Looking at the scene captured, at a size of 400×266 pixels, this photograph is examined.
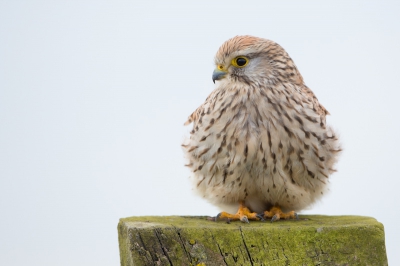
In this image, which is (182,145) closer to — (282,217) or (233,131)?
(233,131)

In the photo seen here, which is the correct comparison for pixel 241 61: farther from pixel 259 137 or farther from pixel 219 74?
pixel 259 137

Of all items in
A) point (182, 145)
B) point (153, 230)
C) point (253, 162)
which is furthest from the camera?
point (182, 145)

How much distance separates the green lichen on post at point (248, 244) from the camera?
3736mm

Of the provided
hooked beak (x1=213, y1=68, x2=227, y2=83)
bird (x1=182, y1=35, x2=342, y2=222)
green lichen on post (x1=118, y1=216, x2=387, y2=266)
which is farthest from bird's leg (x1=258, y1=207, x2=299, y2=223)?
hooked beak (x1=213, y1=68, x2=227, y2=83)

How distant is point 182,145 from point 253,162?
2.81ft

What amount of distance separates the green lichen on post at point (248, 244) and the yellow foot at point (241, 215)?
57 cm

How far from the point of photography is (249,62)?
502 cm

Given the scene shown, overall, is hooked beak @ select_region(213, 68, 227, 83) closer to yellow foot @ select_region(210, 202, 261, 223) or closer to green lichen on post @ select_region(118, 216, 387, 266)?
yellow foot @ select_region(210, 202, 261, 223)

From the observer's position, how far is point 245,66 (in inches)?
198

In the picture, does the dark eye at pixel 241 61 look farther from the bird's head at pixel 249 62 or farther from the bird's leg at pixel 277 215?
the bird's leg at pixel 277 215

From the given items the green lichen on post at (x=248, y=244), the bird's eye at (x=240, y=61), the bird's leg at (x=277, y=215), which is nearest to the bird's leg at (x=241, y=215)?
the bird's leg at (x=277, y=215)

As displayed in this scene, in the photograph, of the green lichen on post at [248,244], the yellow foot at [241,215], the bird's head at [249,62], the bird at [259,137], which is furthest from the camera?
the bird's head at [249,62]

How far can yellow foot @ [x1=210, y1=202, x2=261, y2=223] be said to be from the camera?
4.63 m

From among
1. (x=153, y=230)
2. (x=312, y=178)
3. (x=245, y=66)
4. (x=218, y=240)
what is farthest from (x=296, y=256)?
(x=245, y=66)
